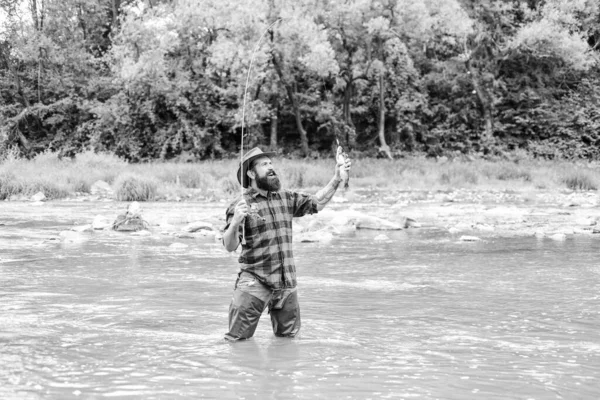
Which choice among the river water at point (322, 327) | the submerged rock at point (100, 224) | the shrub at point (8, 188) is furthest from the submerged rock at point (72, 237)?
the shrub at point (8, 188)

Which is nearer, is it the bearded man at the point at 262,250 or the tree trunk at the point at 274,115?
the bearded man at the point at 262,250

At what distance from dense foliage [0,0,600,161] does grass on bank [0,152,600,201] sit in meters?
6.61

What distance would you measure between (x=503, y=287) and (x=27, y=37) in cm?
3775

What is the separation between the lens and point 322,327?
618 cm

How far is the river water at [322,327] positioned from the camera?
453 centimetres

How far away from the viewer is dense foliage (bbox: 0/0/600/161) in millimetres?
34594

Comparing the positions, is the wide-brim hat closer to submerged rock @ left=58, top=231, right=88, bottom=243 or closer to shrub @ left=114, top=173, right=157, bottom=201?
submerged rock @ left=58, top=231, right=88, bottom=243

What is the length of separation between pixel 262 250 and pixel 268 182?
0.45 m

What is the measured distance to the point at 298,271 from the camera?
30.3 ft

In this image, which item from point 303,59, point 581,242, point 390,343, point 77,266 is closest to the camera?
point 390,343

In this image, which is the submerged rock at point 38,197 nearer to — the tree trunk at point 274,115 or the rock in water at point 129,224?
the rock in water at point 129,224

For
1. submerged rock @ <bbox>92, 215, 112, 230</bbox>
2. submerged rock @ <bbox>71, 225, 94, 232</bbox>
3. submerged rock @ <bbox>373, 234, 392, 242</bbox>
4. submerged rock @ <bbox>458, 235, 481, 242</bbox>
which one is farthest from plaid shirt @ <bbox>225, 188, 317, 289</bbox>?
submerged rock @ <bbox>92, 215, 112, 230</bbox>

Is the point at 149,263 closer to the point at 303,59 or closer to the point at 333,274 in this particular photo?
the point at 333,274

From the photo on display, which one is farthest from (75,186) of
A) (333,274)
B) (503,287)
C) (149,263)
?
(503,287)
